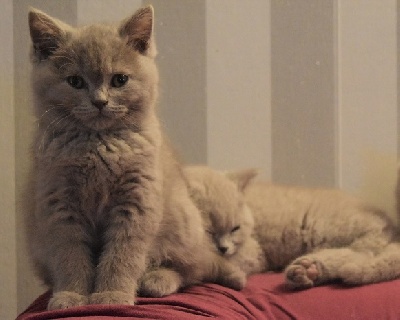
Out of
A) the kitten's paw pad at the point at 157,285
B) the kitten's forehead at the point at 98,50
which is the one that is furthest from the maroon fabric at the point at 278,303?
the kitten's forehead at the point at 98,50

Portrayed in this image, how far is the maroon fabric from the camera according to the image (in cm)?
113

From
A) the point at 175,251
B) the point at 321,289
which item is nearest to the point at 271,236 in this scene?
the point at 321,289

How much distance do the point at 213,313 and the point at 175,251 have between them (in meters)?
0.20

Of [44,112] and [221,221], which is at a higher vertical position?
[44,112]

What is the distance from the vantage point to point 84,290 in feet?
3.69

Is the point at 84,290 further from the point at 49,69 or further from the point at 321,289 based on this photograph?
the point at 321,289

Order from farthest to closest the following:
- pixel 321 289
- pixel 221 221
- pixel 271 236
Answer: pixel 271 236 → pixel 221 221 → pixel 321 289

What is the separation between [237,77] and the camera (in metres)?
1.94

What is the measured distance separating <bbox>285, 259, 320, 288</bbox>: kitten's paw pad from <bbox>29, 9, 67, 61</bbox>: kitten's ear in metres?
0.72

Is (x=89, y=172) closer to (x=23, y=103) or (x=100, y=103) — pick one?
(x=100, y=103)

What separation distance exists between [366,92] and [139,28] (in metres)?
1.00

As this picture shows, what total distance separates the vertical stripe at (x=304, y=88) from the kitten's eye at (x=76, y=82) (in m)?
0.92

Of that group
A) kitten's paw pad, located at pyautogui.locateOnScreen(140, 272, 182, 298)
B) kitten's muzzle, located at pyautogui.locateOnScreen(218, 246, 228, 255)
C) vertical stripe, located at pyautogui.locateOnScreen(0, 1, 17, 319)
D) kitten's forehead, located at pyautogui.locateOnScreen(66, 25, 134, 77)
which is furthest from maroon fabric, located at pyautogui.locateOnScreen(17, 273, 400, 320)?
vertical stripe, located at pyautogui.locateOnScreen(0, 1, 17, 319)

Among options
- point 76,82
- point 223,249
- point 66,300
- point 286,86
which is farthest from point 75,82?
point 286,86
